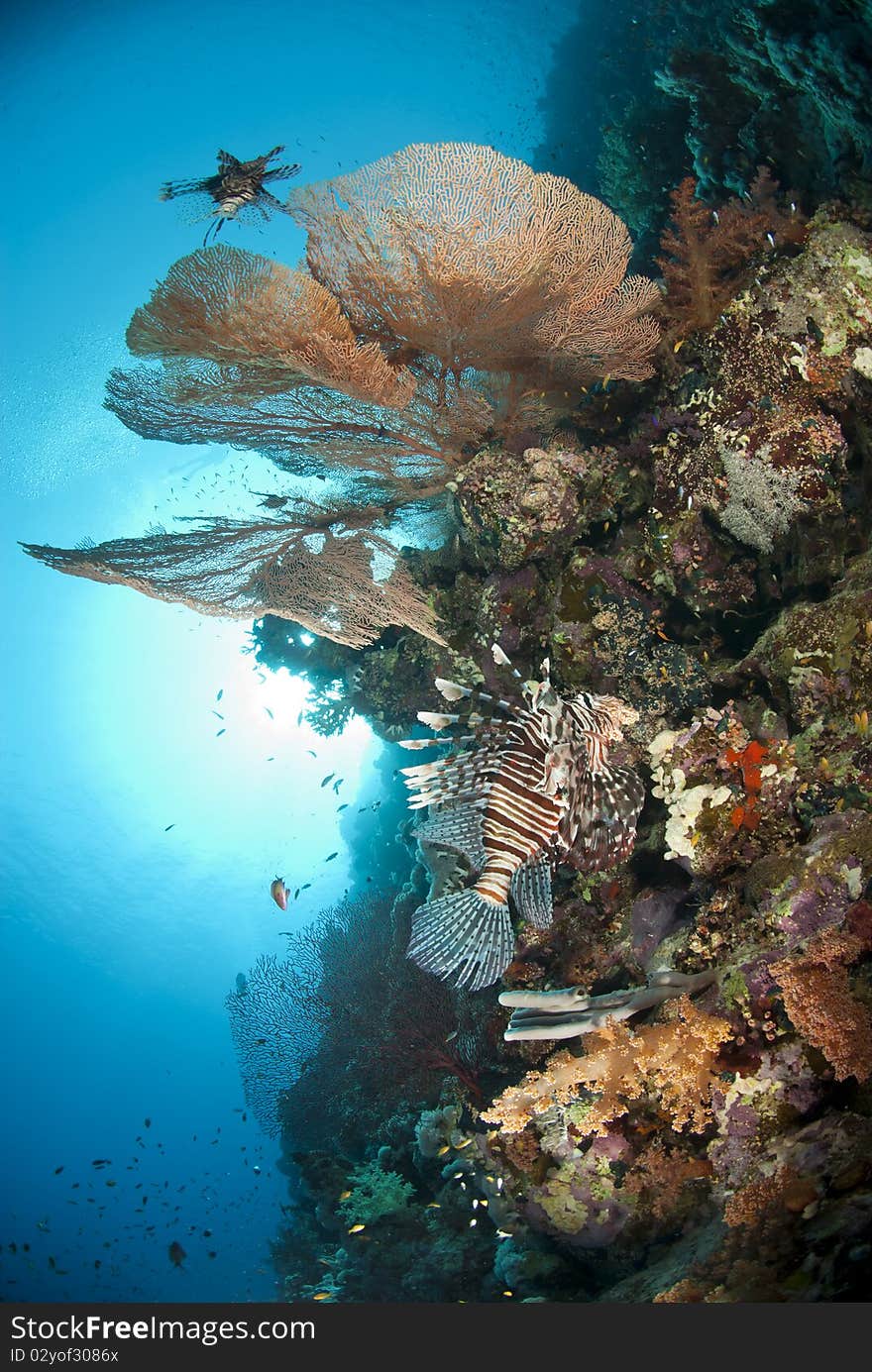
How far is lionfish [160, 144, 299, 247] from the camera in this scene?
4.53m

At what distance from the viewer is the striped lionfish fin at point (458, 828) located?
3254 mm

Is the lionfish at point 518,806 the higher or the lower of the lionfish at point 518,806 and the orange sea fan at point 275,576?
the lower

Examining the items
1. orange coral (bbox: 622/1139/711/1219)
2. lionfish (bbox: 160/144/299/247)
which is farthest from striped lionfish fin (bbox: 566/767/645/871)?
lionfish (bbox: 160/144/299/247)

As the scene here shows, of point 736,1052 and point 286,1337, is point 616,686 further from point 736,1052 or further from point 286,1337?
point 286,1337

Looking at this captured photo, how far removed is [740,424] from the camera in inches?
160

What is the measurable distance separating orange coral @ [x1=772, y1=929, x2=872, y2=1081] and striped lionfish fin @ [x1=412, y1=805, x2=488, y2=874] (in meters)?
1.45

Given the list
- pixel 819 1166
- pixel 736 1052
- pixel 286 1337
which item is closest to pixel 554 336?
pixel 736 1052

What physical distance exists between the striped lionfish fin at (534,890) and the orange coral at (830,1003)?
103cm

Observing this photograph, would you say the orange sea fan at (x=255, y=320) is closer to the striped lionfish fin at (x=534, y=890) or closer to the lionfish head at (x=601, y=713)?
the lionfish head at (x=601, y=713)

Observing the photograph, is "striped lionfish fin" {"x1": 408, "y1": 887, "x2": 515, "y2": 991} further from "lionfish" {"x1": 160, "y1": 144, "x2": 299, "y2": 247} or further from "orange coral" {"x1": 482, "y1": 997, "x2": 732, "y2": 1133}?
"lionfish" {"x1": 160, "y1": 144, "x2": 299, "y2": 247}

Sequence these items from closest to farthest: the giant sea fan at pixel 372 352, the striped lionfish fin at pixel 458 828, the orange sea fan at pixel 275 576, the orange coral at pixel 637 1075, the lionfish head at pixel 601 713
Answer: the orange coral at pixel 637 1075 < the lionfish head at pixel 601 713 < the striped lionfish fin at pixel 458 828 < the giant sea fan at pixel 372 352 < the orange sea fan at pixel 275 576

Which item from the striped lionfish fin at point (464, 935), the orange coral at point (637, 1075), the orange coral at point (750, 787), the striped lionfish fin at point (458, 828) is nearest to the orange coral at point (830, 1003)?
the orange coral at point (637, 1075)

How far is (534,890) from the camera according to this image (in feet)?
10.4

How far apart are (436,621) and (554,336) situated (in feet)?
7.57
